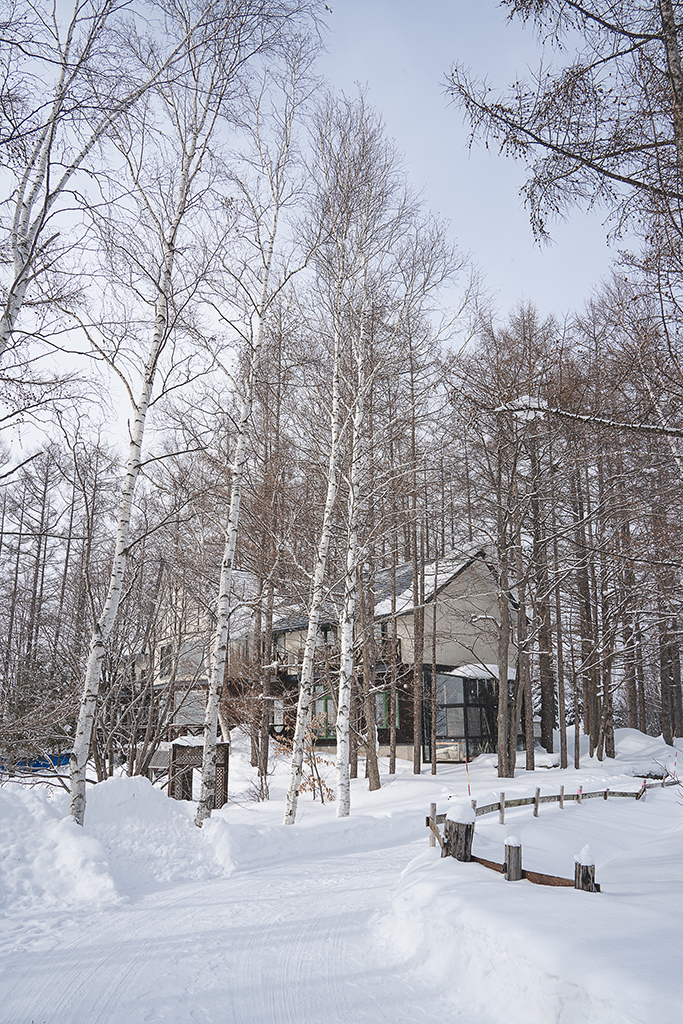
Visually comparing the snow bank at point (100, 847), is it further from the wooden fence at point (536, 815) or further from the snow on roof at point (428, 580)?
the snow on roof at point (428, 580)

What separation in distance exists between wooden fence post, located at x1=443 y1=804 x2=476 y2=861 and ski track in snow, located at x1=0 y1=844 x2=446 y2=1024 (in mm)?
971

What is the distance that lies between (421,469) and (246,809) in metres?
9.32

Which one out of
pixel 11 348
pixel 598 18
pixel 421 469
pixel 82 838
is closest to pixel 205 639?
pixel 421 469

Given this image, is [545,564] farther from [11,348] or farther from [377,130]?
[11,348]

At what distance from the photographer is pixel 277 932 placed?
5746 mm

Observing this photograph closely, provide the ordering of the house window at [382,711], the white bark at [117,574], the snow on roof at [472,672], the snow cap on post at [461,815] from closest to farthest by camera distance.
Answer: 1. the snow cap on post at [461,815]
2. the white bark at [117,574]
3. the snow on roof at [472,672]
4. the house window at [382,711]

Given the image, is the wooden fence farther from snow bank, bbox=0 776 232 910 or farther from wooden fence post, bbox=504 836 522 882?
snow bank, bbox=0 776 232 910

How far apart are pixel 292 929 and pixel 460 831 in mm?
2261

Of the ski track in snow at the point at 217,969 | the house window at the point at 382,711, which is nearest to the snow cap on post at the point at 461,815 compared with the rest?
the ski track in snow at the point at 217,969

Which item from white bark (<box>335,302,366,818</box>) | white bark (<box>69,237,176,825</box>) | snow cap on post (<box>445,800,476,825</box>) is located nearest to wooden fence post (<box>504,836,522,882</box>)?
snow cap on post (<box>445,800,476,825</box>)

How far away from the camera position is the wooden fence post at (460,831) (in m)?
7.11

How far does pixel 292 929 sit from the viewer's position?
5.85 metres

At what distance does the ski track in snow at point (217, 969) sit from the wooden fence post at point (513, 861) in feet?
4.80

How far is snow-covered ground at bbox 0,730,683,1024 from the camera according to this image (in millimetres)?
4078
